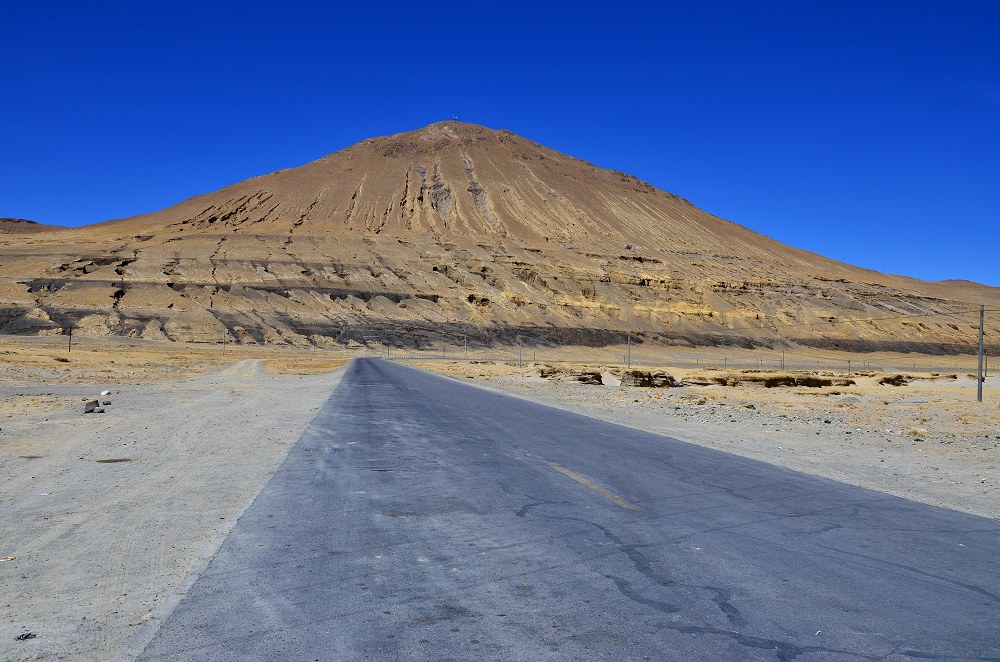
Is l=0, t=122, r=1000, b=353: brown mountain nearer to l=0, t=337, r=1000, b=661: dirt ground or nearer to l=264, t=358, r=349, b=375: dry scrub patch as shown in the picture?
l=264, t=358, r=349, b=375: dry scrub patch

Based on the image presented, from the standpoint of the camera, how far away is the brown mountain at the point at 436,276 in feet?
346

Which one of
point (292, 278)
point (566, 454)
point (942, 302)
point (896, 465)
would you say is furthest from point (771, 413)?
point (942, 302)

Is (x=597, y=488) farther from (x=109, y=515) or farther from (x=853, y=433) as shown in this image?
(x=853, y=433)

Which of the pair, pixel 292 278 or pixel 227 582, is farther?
pixel 292 278

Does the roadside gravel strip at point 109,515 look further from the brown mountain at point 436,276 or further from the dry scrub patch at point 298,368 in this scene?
the brown mountain at point 436,276

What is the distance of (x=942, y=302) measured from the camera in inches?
6122

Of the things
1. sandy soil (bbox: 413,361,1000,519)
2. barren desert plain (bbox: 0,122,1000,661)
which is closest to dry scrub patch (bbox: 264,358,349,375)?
barren desert plain (bbox: 0,122,1000,661)

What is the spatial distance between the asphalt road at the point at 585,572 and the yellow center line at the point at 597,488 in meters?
0.05

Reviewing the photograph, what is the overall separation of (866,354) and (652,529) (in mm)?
126717

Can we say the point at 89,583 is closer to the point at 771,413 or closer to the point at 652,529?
the point at 652,529

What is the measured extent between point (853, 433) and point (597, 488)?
1223 cm

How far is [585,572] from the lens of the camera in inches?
218

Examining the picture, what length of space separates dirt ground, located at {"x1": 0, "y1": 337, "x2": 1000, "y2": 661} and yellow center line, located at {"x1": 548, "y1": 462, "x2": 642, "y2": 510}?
3795 millimetres

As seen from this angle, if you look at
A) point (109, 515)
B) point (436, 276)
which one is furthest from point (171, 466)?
point (436, 276)
